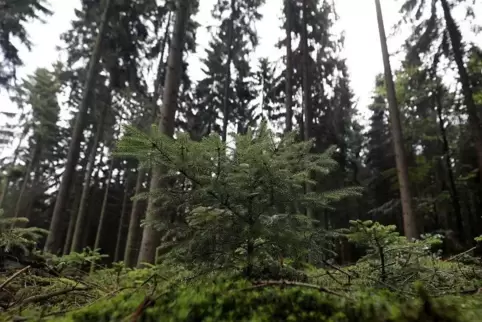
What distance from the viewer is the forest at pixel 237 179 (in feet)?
6.04

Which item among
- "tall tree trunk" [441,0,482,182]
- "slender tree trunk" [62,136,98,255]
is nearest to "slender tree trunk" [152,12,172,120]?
"slender tree trunk" [62,136,98,255]

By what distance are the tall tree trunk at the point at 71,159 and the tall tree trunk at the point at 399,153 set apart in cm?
937

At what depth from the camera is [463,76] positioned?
10.9m

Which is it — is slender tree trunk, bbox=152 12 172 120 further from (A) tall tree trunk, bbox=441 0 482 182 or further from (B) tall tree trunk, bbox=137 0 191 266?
(A) tall tree trunk, bbox=441 0 482 182

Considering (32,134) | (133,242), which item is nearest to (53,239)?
(133,242)

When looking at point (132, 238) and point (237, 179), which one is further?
point (132, 238)

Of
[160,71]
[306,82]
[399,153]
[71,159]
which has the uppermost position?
[160,71]

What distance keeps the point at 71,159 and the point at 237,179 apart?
8500mm

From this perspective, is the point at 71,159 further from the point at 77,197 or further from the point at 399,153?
the point at 77,197

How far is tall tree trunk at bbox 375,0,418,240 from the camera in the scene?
838 centimetres

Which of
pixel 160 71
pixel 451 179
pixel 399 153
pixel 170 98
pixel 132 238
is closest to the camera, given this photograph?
pixel 170 98

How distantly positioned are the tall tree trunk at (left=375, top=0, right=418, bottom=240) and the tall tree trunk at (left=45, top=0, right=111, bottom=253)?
30.8 ft

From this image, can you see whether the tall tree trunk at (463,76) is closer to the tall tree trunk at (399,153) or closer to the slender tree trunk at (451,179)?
the tall tree trunk at (399,153)

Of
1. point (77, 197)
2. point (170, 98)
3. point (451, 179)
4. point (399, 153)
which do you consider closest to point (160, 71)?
point (170, 98)
